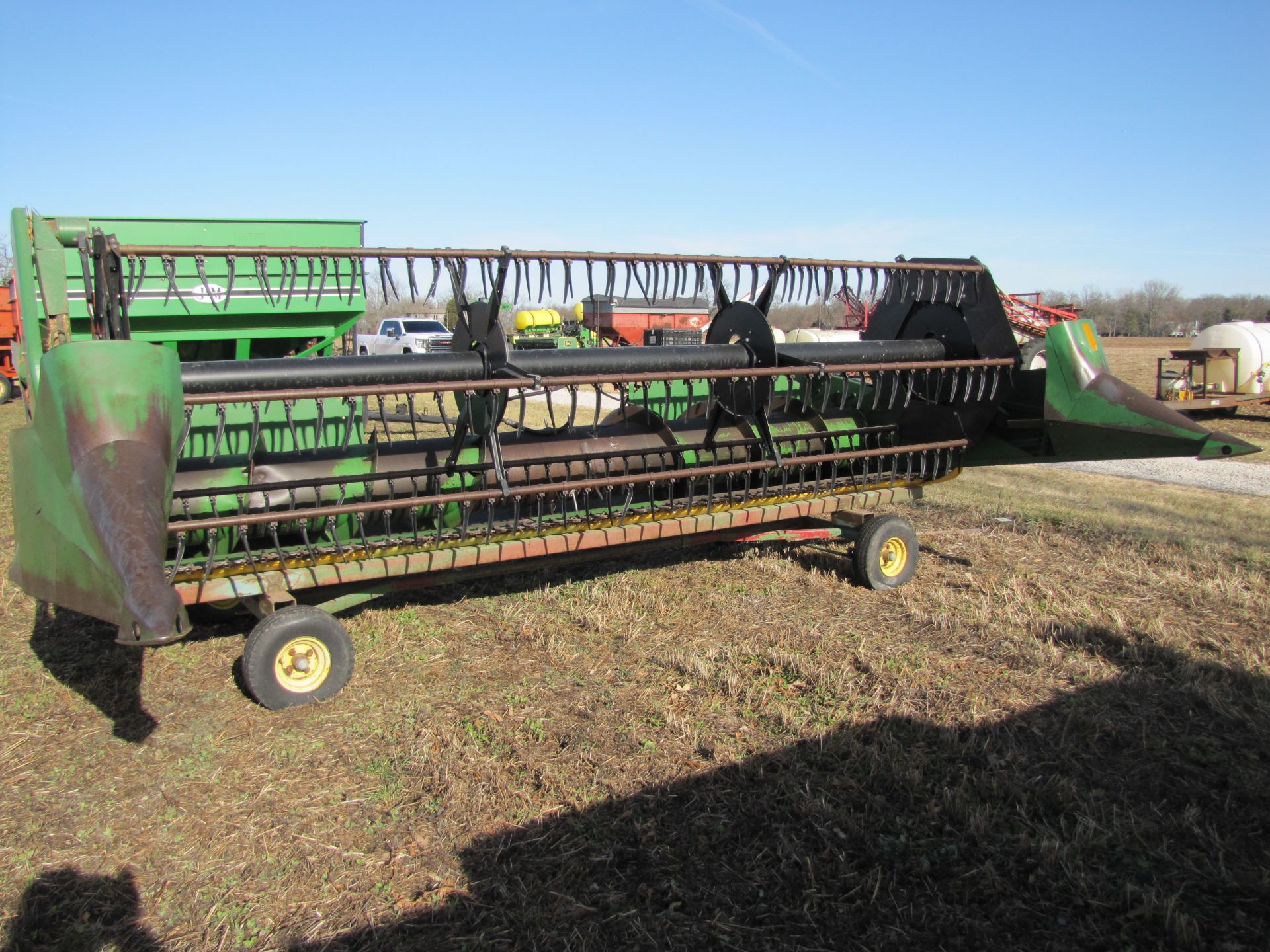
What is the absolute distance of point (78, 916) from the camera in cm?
249

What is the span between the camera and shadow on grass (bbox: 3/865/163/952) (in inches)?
93.9

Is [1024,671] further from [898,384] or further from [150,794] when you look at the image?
[150,794]

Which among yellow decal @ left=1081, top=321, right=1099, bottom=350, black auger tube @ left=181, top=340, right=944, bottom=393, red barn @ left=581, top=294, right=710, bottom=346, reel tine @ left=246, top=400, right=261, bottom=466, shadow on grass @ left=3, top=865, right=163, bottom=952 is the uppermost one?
red barn @ left=581, top=294, right=710, bottom=346

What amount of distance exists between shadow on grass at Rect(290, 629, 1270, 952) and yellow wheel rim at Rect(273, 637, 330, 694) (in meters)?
1.40

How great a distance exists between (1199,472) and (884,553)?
739 centimetres

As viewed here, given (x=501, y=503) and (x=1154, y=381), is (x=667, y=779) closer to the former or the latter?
(x=501, y=503)

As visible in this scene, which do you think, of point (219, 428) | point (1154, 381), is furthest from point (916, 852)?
point (1154, 381)

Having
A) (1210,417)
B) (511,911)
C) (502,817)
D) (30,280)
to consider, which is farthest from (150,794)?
(1210,417)

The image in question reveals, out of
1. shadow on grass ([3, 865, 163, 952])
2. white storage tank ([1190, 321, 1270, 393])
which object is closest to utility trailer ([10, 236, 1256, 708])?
shadow on grass ([3, 865, 163, 952])

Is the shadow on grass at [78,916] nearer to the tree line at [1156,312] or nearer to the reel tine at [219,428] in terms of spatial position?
the reel tine at [219,428]

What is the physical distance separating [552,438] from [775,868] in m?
3.07

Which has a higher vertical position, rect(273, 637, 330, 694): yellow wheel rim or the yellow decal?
the yellow decal

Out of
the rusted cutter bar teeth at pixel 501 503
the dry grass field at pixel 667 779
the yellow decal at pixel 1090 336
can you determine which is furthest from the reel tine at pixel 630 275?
the yellow decal at pixel 1090 336

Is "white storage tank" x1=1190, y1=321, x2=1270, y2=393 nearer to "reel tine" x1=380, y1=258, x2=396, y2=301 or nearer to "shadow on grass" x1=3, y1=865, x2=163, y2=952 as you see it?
"reel tine" x1=380, y1=258, x2=396, y2=301
